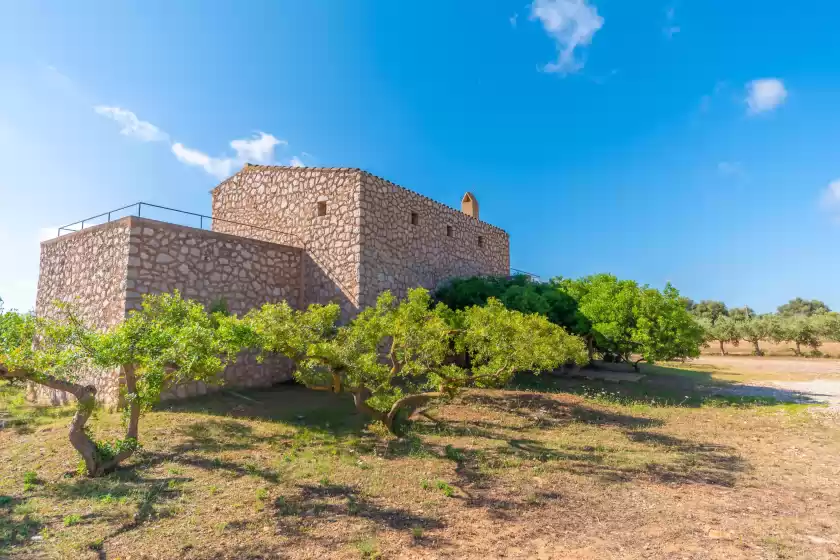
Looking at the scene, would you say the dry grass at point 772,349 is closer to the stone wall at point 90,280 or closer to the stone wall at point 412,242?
the stone wall at point 412,242

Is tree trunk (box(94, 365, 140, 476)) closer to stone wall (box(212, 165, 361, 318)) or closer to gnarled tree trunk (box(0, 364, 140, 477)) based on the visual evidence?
gnarled tree trunk (box(0, 364, 140, 477))

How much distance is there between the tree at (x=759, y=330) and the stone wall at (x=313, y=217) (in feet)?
146

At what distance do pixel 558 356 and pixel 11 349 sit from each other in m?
10.3

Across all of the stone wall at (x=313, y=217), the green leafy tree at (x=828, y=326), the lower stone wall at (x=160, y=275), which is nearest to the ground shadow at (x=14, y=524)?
the lower stone wall at (x=160, y=275)

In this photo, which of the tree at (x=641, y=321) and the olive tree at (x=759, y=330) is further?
the olive tree at (x=759, y=330)

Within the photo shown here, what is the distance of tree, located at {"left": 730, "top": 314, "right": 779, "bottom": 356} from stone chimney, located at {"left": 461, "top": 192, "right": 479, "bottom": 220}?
36.1m

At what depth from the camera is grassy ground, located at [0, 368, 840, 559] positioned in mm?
5191

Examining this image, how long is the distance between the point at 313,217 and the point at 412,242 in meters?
3.68

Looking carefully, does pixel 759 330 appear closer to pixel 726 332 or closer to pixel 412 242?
pixel 726 332

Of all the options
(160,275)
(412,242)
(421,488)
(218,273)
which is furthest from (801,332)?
(160,275)

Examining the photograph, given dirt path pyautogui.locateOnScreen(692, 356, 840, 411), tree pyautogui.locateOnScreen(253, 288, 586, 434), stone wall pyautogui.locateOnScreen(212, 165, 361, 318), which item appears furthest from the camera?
dirt path pyautogui.locateOnScreen(692, 356, 840, 411)

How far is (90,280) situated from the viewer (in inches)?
490

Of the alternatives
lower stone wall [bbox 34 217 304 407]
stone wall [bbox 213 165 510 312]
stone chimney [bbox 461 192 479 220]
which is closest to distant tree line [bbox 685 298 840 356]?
stone chimney [bbox 461 192 479 220]

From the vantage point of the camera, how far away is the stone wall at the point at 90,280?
448 inches
